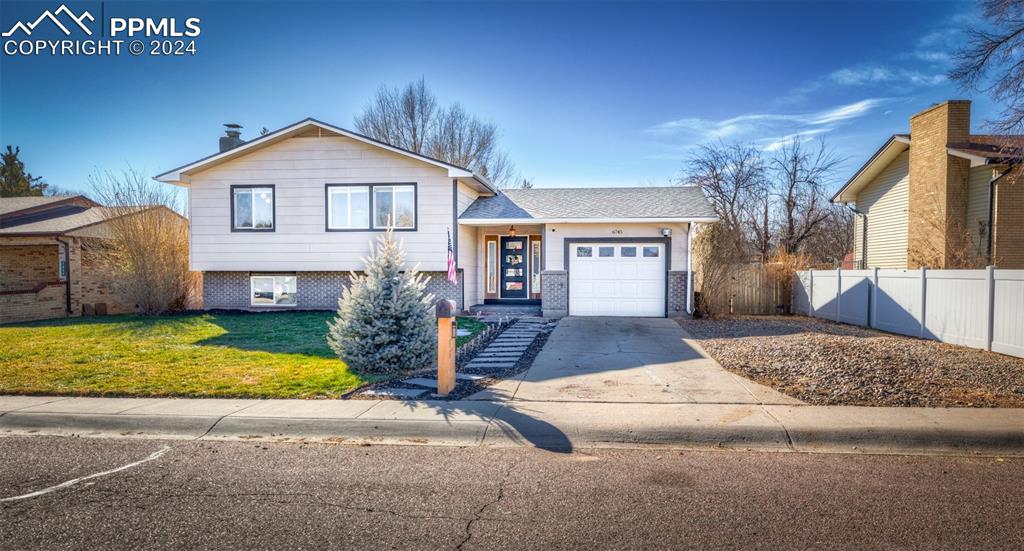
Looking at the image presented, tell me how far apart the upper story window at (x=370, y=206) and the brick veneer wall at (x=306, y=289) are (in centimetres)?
172

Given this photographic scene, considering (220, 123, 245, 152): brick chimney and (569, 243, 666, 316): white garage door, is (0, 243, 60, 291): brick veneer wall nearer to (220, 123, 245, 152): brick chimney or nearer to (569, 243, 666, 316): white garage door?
(220, 123, 245, 152): brick chimney

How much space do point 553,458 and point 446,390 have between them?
246 cm

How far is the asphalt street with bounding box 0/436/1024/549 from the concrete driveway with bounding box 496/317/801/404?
6.05 ft

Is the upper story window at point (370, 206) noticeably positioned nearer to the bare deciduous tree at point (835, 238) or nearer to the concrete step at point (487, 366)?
the concrete step at point (487, 366)

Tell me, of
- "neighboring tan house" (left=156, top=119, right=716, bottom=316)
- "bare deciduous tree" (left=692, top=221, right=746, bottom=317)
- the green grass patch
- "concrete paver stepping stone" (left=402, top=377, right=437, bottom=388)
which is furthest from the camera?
"neighboring tan house" (left=156, top=119, right=716, bottom=316)

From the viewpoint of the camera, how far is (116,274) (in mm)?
17500

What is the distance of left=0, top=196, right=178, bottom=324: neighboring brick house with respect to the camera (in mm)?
17594

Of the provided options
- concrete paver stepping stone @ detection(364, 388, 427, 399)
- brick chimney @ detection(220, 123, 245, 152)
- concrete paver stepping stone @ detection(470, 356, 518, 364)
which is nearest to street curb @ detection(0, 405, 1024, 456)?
concrete paver stepping stone @ detection(364, 388, 427, 399)

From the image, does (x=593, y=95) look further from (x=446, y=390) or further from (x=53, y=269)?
(x=53, y=269)

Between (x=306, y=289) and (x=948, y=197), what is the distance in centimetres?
2032

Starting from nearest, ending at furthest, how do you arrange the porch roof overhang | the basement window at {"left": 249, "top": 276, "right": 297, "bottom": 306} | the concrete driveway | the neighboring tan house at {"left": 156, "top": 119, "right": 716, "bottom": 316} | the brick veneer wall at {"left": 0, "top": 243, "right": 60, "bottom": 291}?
the concrete driveway
the porch roof overhang
the neighboring tan house at {"left": 156, "top": 119, "right": 716, "bottom": 316}
the basement window at {"left": 249, "top": 276, "right": 297, "bottom": 306}
the brick veneer wall at {"left": 0, "top": 243, "right": 60, "bottom": 291}

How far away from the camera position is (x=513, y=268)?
62.4 feet

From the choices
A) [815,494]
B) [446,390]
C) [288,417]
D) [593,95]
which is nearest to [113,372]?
[288,417]

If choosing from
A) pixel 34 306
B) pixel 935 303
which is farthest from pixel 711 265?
pixel 34 306
